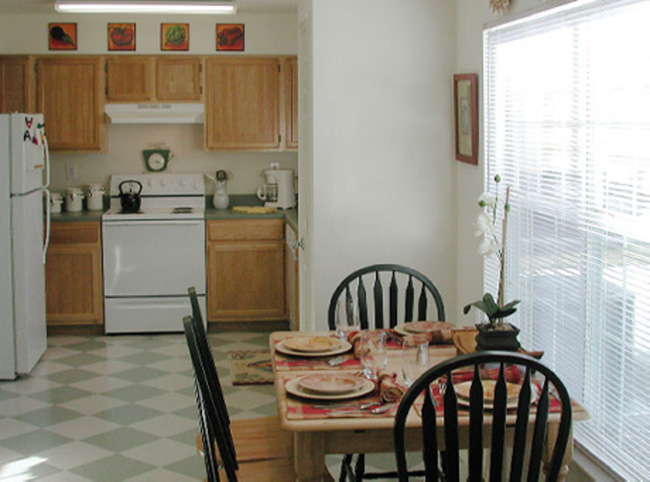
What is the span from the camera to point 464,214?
418 centimetres

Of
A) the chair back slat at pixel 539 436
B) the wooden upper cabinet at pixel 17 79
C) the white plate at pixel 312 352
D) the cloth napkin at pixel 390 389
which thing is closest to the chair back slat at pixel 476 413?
the chair back slat at pixel 539 436

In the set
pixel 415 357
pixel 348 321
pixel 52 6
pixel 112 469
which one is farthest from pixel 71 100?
pixel 415 357

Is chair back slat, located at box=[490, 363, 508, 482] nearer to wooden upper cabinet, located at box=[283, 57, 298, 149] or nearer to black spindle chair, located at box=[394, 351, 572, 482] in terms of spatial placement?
black spindle chair, located at box=[394, 351, 572, 482]

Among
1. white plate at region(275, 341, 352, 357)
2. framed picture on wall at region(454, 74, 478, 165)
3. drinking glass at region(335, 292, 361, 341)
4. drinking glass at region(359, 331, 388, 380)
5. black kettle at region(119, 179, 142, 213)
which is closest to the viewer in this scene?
drinking glass at region(359, 331, 388, 380)

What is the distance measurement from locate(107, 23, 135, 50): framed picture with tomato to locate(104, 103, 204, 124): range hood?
18.2 inches

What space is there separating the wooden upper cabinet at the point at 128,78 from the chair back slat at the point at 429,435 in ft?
16.6

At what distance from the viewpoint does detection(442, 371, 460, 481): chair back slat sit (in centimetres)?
225

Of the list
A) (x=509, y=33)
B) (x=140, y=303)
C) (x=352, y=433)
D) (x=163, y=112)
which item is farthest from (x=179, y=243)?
(x=352, y=433)

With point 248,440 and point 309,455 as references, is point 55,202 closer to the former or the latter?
point 248,440

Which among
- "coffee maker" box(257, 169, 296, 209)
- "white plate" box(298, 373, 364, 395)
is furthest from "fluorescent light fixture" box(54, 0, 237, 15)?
"white plate" box(298, 373, 364, 395)

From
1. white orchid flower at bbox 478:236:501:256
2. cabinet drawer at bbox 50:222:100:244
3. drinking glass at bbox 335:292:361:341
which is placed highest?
white orchid flower at bbox 478:236:501:256

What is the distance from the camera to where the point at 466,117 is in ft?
13.0

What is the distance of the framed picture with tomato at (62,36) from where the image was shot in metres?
6.70

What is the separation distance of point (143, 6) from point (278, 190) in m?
1.81
